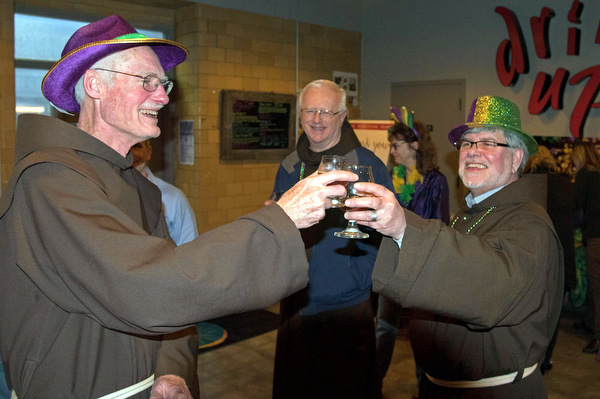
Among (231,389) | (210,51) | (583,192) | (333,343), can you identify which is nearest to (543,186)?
(333,343)

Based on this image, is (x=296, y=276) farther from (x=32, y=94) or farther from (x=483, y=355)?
(x=32, y=94)

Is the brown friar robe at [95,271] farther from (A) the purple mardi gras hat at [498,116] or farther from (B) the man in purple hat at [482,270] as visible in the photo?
(A) the purple mardi gras hat at [498,116]

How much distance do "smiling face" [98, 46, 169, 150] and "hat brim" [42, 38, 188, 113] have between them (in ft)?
0.17

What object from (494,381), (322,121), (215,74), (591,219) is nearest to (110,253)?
(494,381)

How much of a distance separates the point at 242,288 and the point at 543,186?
148cm

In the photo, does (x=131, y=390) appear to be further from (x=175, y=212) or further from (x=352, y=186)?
(x=175, y=212)

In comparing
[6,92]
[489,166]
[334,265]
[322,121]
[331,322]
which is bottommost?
[331,322]

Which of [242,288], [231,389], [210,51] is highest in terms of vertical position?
[210,51]

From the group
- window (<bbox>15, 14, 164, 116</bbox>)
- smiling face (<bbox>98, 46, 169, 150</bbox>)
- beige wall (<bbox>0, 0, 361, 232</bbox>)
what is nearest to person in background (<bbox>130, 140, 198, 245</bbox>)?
smiling face (<bbox>98, 46, 169, 150</bbox>)

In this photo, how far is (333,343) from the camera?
9.50ft

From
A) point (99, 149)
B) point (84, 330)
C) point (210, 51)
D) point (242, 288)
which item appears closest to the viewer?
point (242, 288)

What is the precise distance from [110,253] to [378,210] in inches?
27.2

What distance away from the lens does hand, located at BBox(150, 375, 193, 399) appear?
154 centimetres

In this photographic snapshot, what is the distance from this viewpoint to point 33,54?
5520 millimetres
